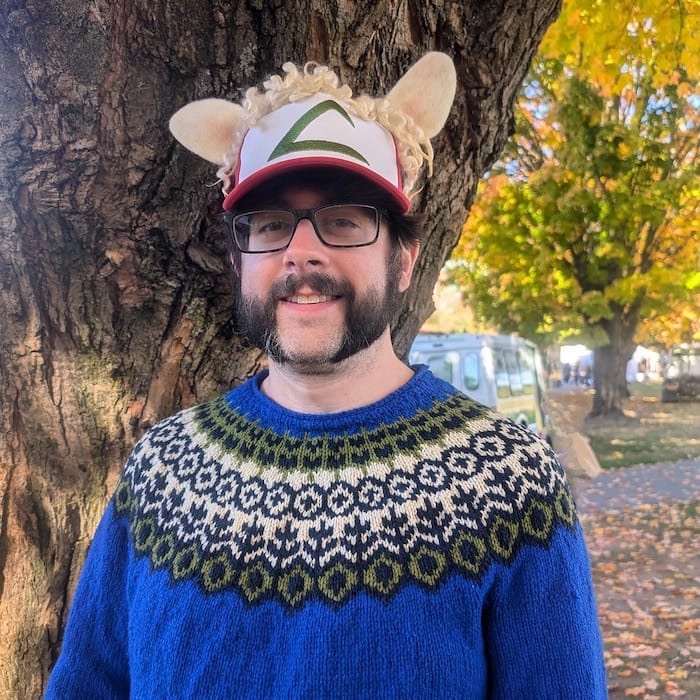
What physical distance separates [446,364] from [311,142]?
32.1 ft

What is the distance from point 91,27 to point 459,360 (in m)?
9.70

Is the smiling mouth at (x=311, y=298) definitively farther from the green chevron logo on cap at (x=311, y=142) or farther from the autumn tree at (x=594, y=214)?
the autumn tree at (x=594, y=214)

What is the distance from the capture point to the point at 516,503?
1436mm

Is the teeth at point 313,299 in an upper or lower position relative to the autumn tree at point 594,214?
lower

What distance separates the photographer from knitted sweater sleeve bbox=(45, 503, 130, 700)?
5.55ft

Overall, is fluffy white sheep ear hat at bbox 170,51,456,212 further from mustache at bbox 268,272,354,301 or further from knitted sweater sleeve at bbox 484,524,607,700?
knitted sweater sleeve at bbox 484,524,607,700

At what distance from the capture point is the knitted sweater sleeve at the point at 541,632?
1363 millimetres

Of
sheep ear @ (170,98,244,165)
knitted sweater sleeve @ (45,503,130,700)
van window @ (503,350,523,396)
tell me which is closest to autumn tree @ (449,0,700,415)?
van window @ (503,350,523,396)

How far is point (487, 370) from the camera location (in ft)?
36.2

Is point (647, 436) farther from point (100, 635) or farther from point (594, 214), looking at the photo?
point (100, 635)

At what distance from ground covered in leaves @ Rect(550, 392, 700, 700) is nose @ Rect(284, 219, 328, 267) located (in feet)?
13.0

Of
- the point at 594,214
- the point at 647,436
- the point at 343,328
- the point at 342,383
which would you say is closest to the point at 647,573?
the point at 342,383

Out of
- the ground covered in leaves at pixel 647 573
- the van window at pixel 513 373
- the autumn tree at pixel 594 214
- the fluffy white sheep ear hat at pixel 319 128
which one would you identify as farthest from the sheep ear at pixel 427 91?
the van window at pixel 513 373

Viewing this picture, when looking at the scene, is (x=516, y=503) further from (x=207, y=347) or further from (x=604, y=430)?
(x=604, y=430)
